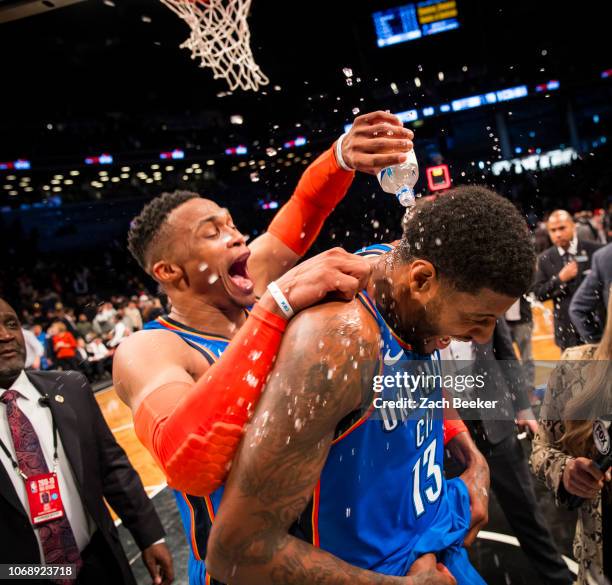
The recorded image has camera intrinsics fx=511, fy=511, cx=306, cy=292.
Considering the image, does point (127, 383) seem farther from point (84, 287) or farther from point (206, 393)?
point (84, 287)

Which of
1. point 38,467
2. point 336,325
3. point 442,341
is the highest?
point 336,325

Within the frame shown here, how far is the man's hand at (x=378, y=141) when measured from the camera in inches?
55.6

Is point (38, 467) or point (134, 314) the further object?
point (134, 314)

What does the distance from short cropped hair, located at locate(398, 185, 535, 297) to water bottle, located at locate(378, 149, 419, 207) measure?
270mm

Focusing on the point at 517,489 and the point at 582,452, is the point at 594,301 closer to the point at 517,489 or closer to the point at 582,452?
the point at 517,489

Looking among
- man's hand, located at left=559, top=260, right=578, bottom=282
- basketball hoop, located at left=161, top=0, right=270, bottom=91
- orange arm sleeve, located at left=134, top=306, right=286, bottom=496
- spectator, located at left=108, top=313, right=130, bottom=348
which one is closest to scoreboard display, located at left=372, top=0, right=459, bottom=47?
basketball hoop, located at left=161, top=0, right=270, bottom=91

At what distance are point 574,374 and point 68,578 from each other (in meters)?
1.87

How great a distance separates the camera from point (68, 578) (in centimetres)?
188

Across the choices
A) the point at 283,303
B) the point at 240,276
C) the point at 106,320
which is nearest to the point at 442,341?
the point at 283,303

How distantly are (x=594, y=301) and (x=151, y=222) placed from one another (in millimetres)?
2842

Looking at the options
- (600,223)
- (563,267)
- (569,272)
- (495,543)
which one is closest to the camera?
(495,543)

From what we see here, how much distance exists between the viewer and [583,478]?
4.73 feet

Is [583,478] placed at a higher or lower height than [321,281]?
lower

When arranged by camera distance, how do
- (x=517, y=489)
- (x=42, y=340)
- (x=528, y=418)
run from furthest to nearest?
(x=42, y=340), (x=517, y=489), (x=528, y=418)
